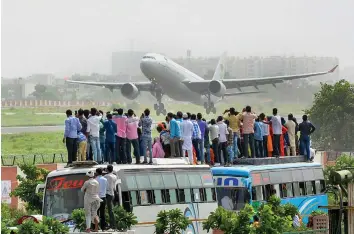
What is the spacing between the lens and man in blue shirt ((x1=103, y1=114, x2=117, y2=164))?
3183cm

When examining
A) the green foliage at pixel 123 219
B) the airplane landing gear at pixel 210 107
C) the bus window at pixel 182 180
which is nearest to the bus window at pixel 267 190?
the bus window at pixel 182 180

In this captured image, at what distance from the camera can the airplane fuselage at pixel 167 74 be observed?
10444 cm

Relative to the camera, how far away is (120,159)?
105ft

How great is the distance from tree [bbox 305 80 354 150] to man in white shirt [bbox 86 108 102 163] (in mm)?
77318

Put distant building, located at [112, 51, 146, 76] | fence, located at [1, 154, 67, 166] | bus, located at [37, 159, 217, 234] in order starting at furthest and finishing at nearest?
distant building, located at [112, 51, 146, 76] → fence, located at [1, 154, 67, 166] → bus, located at [37, 159, 217, 234]

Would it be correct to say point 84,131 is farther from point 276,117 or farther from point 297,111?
point 297,111

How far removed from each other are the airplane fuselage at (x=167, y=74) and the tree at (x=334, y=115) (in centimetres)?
1081

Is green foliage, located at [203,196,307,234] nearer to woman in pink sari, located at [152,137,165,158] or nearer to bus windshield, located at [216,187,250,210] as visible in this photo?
bus windshield, located at [216,187,250,210]

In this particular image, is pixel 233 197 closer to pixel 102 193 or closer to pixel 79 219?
pixel 102 193

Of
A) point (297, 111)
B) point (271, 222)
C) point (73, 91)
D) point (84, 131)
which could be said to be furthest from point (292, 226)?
point (73, 91)

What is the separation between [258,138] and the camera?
3772 centimetres

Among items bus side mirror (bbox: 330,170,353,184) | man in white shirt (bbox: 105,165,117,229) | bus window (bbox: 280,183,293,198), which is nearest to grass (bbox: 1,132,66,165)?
bus window (bbox: 280,183,293,198)

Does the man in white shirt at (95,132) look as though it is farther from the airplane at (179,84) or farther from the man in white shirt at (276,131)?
the airplane at (179,84)

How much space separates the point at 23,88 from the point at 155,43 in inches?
1104
